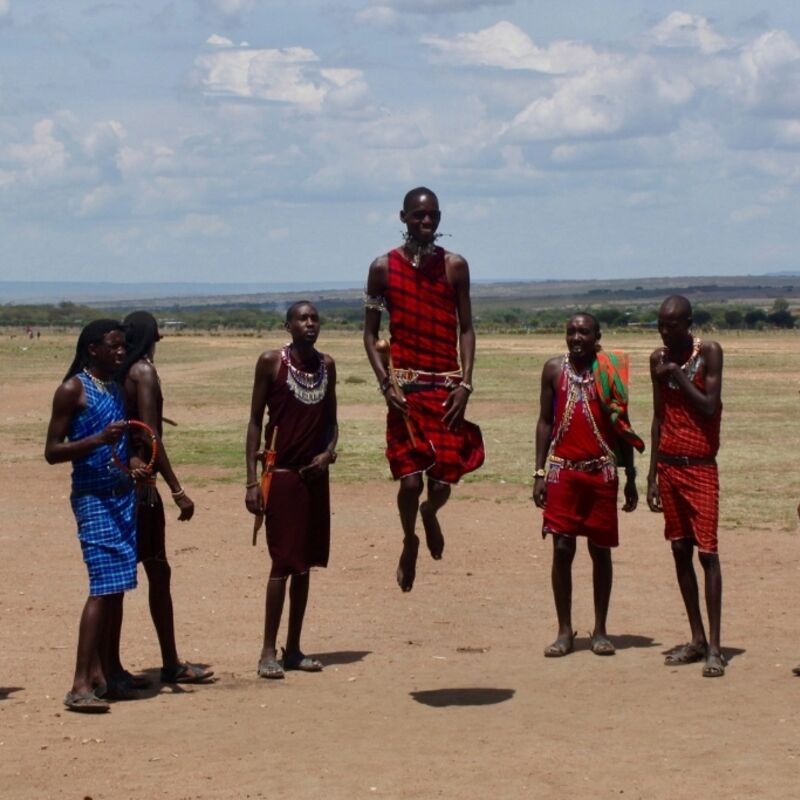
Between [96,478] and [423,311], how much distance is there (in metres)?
1.95

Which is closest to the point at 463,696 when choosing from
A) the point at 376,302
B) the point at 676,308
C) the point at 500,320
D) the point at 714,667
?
the point at 714,667

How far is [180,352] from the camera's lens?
196ft

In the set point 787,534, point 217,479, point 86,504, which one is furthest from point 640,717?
point 217,479

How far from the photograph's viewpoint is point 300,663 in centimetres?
948

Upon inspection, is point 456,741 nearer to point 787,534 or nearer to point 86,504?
point 86,504

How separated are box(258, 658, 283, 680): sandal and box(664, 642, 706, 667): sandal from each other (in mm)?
2130

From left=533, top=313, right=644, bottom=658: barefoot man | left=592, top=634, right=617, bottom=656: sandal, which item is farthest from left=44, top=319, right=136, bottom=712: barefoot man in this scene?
Result: left=592, top=634, right=617, bottom=656: sandal

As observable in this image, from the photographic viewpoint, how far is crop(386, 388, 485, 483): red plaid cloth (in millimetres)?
8992

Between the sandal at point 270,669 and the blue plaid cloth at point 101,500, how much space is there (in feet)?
3.64

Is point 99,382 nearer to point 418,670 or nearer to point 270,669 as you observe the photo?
point 270,669

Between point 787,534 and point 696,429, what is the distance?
5253 millimetres

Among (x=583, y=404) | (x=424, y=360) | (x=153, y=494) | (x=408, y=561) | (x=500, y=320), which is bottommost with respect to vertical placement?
(x=500, y=320)

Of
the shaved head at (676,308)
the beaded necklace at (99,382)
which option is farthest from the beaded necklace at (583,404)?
the beaded necklace at (99,382)

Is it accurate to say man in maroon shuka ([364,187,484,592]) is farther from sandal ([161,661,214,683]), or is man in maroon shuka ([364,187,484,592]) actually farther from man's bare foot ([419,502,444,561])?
sandal ([161,661,214,683])
